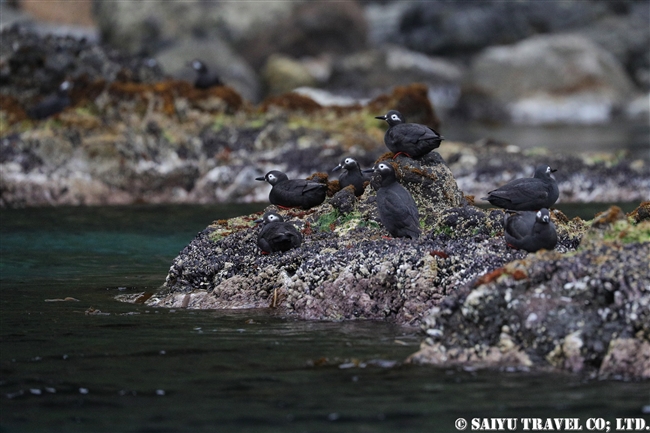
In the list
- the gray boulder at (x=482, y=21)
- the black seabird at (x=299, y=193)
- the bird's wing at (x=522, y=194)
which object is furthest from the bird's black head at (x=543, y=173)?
the gray boulder at (x=482, y=21)

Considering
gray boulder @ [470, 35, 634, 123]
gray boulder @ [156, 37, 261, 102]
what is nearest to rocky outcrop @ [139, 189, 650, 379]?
gray boulder @ [156, 37, 261, 102]

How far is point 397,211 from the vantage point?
1047 cm

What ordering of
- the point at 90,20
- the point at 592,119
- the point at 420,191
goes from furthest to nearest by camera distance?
the point at 90,20 < the point at 592,119 < the point at 420,191

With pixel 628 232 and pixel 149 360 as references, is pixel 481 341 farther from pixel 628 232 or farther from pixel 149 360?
pixel 149 360

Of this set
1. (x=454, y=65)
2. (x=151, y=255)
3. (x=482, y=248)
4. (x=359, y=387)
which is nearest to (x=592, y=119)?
(x=454, y=65)

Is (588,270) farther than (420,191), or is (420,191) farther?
(420,191)

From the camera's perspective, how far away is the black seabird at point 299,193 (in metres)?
12.0

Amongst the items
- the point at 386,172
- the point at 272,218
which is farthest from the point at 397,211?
the point at 272,218

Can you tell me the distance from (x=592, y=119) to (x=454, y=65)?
947cm

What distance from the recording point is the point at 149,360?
318 inches

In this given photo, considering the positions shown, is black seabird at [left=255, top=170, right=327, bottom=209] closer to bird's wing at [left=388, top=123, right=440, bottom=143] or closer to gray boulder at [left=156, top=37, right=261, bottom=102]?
bird's wing at [left=388, top=123, right=440, bottom=143]

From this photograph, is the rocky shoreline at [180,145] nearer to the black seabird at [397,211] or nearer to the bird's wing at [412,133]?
the bird's wing at [412,133]

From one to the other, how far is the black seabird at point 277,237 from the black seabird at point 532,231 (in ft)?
8.20

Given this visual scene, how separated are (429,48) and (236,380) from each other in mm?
51506
